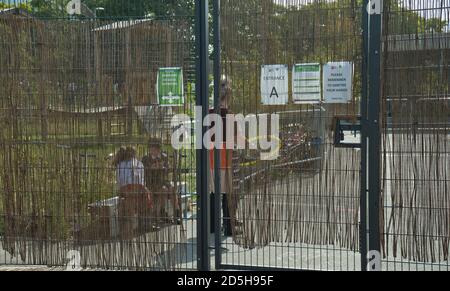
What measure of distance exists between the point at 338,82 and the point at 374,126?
521mm

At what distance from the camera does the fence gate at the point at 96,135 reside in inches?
206

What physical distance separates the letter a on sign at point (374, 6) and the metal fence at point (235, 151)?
0.04 feet

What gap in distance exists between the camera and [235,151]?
525 cm

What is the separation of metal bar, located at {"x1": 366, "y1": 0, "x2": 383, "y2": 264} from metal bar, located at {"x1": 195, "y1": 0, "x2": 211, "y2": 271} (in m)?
1.52

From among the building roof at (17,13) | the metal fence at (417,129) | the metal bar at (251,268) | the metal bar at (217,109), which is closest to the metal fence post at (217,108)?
the metal bar at (217,109)

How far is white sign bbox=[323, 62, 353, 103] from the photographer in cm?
484

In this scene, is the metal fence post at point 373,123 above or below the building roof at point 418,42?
below

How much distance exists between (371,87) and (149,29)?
2.20 meters

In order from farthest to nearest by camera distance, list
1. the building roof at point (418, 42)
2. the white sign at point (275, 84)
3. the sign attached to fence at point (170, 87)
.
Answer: the sign attached to fence at point (170, 87)
the white sign at point (275, 84)
the building roof at point (418, 42)

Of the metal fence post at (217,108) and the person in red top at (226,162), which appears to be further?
the person in red top at (226,162)

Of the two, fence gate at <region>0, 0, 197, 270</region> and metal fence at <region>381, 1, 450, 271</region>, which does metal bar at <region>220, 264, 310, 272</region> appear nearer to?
fence gate at <region>0, 0, 197, 270</region>

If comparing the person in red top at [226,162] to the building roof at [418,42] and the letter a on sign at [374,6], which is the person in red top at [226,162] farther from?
the building roof at [418,42]

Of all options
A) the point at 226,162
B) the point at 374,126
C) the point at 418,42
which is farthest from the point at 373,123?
the point at 226,162

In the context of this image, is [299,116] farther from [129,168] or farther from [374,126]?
[129,168]
